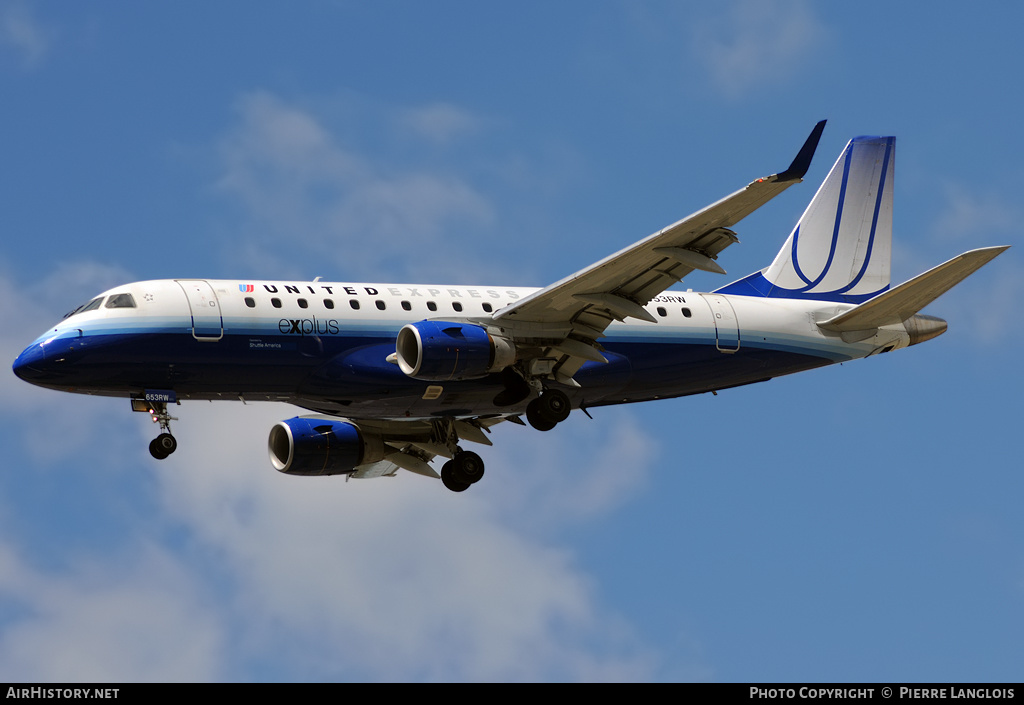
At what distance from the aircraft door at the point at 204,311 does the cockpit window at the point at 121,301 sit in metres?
1.34

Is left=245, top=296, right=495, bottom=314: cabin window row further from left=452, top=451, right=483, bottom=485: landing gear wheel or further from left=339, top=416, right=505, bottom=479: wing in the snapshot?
left=452, top=451, right=483, bottom=485: landing gear wheel

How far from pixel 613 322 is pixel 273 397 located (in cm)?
957

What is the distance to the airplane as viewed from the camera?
40.8m

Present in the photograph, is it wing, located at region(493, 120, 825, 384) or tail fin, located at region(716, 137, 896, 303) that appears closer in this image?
wing, located at region(493, 120, 825, 384)

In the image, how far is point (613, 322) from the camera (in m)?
45.3

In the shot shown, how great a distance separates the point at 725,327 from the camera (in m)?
46.8

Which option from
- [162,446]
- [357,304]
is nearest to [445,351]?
[357,304]

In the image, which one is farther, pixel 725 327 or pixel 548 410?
pixel 725 327

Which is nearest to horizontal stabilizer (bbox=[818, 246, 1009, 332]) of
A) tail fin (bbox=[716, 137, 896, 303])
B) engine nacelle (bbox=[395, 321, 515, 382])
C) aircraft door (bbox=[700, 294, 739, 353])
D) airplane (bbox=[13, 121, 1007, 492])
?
airplane (bbox=[13, 121, 1007, 492])

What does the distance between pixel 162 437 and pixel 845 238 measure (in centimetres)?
2274

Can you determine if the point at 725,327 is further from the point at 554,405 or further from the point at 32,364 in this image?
the point at 32,364

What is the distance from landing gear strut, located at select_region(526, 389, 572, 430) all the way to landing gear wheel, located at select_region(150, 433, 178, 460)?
9.54m
